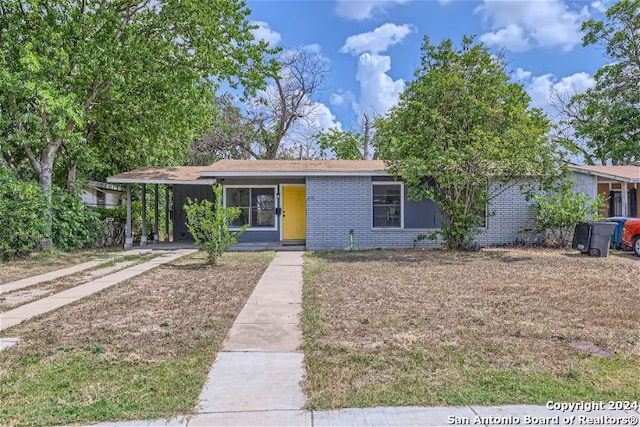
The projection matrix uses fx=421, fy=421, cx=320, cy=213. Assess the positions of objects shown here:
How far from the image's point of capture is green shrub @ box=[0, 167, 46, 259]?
36.3 feet

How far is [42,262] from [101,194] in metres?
8.57

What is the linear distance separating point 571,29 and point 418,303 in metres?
20.4

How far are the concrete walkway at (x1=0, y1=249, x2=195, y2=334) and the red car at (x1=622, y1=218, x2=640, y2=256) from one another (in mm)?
13037

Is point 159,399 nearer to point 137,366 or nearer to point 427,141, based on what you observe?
point 137,366

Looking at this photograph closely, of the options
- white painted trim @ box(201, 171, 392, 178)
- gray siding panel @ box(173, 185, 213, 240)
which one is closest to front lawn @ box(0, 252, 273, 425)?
white painted trim @ box(201, 171, 392, 178)

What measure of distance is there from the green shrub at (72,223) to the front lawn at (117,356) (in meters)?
7.53

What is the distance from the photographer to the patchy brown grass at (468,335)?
3.31 meters

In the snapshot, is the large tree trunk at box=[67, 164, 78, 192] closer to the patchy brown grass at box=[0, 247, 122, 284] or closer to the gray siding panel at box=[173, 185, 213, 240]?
the patchy brown grass at box=[0, 247, 122, 284]

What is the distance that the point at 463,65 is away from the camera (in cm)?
1238

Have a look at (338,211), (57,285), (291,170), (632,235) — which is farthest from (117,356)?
(632,235)

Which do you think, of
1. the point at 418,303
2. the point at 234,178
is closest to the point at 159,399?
the point at 418,303

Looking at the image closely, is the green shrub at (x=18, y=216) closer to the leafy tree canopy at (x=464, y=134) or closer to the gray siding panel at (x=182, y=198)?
the gray siding panel at (x=182, y=198)

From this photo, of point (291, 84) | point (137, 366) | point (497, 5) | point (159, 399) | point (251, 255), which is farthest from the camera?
point (291, 84)

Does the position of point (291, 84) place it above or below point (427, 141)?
above
